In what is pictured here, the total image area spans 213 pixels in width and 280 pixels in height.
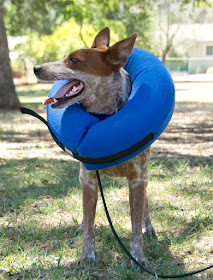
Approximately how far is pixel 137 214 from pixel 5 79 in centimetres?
1067

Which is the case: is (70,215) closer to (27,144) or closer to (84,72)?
(84,72)

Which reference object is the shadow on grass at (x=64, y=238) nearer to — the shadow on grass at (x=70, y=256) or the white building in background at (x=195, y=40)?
the shadow on grass at (x=70, y=256)

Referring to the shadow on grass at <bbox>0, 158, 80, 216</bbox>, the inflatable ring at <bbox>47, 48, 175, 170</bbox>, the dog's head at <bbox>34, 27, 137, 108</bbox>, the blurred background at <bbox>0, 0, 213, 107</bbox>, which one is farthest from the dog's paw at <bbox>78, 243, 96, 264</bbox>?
the blurred background at <bbox>0, 0, 213, 107</bbox>

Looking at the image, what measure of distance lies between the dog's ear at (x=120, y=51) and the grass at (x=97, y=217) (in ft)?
5.36

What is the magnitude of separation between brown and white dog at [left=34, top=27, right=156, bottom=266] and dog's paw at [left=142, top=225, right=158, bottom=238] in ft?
1.57

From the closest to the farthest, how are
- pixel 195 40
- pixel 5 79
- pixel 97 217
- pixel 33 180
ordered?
pixel 97 217, pixel 33 180, pixel 5 79, pixel 195 40

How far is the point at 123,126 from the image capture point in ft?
9.05

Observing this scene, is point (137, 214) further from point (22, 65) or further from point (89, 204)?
point (22, 65)

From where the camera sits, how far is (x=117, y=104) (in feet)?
10.5

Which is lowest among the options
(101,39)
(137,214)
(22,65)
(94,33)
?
(22,65)

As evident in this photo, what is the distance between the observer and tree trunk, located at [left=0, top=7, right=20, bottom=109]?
12.4 meters

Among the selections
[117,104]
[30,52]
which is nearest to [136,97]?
[117,104]

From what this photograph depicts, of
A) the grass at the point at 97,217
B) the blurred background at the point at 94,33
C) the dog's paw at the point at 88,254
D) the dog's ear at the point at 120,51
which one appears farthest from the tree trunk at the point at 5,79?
the dog's paw at the point at 88,254

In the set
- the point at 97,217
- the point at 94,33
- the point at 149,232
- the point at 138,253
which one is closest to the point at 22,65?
the point at 94,33
